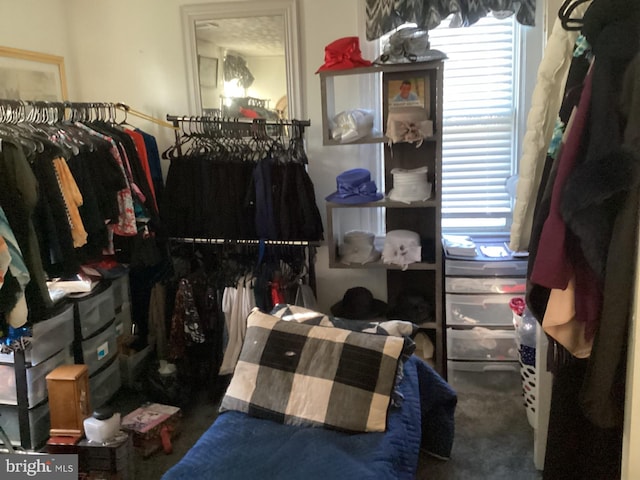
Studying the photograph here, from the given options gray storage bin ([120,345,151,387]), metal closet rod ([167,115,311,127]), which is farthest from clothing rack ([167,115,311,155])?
gray storage bin ([120,345,151,387])

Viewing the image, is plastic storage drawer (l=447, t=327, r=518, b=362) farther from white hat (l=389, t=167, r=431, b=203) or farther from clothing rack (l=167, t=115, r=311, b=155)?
clothing rack (l=167, t=115, r=311, b=155)

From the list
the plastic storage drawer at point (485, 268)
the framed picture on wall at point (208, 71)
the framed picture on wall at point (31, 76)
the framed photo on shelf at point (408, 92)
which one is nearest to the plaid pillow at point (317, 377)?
the plastic storage drawer at point (485, 268)

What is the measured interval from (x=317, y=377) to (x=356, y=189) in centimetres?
112

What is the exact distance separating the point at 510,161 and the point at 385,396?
1737 millimetres

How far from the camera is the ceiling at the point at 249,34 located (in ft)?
10.4

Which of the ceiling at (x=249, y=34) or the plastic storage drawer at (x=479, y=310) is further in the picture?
the ceiling at (x=249, y=34)

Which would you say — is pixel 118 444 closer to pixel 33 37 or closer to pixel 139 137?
pixel 139 137

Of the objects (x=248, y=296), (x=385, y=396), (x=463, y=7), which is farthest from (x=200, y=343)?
(x=463, y=7)

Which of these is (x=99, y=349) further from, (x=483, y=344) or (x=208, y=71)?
(x=483, y=344)

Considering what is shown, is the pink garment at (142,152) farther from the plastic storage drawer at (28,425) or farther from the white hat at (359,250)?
the plastic storage drawer at (28,425)

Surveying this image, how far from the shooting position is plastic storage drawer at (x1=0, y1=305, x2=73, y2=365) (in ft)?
8.13

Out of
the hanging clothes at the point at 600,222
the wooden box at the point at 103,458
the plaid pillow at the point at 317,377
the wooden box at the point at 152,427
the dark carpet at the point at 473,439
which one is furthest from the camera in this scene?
the wooden box at the point at 152,427

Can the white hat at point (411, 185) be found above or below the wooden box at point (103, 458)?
above

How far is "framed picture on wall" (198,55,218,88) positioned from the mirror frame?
2 centimetres
